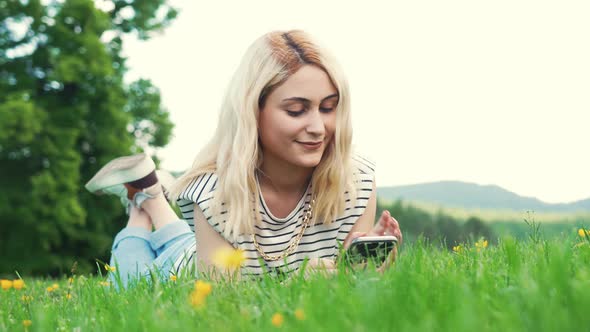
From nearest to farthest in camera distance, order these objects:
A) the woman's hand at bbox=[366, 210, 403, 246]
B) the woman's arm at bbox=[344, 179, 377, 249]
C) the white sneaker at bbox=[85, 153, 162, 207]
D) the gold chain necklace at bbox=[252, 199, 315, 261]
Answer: the woman's hand at bbox=[366, 210, 403, 246] → the gold chain necklace at bbox=[252, 199, 315, 261] → the woman's arm at bbox=[344, 179, 377, 249] → the white sneaker at bbox=[85, 153, 162, 207]

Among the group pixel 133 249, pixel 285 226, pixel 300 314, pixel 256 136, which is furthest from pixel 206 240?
pixel 300 314

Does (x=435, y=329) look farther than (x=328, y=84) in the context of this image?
No

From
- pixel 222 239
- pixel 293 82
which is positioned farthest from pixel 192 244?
pixel 293 82

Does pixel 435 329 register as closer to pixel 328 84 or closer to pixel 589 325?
pixel 589 325

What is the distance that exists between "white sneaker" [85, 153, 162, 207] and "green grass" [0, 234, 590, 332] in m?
3.00

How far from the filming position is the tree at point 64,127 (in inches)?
709

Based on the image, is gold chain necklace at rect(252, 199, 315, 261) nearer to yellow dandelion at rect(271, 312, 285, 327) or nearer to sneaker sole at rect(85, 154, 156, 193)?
sneaker sole at rect(85, 154, 156, 193)

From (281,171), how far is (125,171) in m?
2.39

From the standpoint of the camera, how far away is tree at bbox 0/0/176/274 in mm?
18000

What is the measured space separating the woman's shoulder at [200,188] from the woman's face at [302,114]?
0.57 meters

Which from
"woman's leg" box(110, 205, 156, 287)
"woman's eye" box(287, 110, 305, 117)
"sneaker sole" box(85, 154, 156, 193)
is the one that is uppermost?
"woman's eye" box(287, 110, 305, 117)

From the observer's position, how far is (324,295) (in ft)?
6.11

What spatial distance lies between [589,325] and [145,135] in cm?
2091

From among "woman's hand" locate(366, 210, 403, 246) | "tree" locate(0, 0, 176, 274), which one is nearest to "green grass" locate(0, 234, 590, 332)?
"woman's hand" locate(366, 210, 403, 246)
